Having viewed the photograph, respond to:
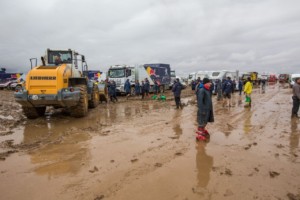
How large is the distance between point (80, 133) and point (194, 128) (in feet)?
11.2

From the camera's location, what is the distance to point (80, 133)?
6910 millimetres

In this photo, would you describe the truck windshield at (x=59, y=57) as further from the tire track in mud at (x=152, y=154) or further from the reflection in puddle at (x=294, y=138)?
the reflection in puddle at (x=294, y=138)

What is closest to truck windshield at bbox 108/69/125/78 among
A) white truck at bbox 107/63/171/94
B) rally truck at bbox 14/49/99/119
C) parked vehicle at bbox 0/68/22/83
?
white truck at bbox 107/63/171/94

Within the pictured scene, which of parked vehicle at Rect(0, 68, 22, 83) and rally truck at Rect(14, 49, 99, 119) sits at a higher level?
parked vehicle at Rect(0, 68, 22, 83)

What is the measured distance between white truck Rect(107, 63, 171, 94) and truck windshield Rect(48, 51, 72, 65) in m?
9.37

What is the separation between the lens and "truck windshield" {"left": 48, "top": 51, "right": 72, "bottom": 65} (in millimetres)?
10547

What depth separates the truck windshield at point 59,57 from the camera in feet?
34.6

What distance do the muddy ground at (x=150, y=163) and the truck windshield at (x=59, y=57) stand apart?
13.2 ft

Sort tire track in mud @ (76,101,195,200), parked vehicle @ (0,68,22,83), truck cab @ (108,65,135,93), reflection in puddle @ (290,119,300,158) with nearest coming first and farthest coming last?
tire track in mud @ (76,101,195,200) → reflection in puddle @ (290,119,300,158) → truck cab @ (108,65,135,93) → parked vehicle @ (0,68,22,83)

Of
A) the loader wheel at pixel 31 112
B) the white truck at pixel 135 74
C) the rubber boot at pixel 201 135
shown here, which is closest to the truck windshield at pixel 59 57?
the loader wheel at pixel 31 112

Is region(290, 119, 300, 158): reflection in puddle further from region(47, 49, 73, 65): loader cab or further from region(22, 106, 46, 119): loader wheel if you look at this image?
region(47, 49, 73, 65): loader cab

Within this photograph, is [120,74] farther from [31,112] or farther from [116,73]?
[31,112]

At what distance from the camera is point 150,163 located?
437 centimetres

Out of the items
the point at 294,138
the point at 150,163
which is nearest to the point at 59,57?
the point at 150,163
